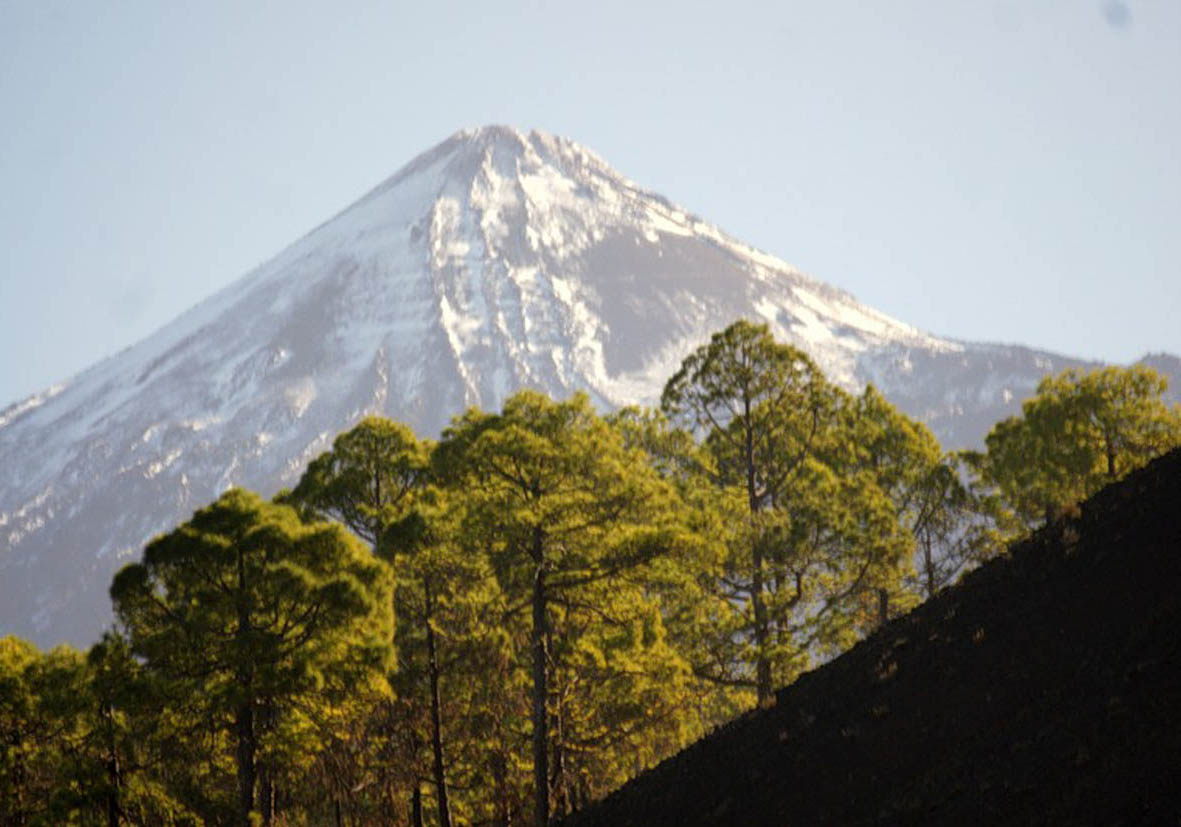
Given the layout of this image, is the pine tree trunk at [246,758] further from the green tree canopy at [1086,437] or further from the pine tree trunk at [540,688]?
the green tree canopy at [1086,437]

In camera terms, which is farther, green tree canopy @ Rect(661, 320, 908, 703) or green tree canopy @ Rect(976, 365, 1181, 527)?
green tree canopy @ Rect(976, 365, 1181, 527)

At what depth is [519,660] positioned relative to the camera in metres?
23.6

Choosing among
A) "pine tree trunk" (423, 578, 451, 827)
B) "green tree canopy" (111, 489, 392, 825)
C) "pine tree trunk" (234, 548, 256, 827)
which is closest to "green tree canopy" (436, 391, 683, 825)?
"pine tree trunk" (423, 578, 451, 827)

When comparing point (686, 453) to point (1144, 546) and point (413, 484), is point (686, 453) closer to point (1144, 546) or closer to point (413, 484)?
point (413, 484)

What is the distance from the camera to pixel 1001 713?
597 inches

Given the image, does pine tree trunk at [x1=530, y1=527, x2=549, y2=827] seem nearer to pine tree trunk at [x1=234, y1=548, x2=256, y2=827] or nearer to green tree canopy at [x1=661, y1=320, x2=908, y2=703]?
pine tree trunk at [x1=234, y1=548, x2=256, y2=827]

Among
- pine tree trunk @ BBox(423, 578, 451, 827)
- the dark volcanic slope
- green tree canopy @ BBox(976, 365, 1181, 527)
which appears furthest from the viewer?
green tree canopy @ BBox(976, 365, 1181, 527)

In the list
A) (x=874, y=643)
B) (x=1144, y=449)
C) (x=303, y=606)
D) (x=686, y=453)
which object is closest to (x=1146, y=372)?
(x=1144, y=449)

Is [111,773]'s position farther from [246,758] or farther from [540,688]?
[540,688]

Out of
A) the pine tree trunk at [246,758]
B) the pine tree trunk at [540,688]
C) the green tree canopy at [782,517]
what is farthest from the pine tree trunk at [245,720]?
the green tree canopy at [782,517]

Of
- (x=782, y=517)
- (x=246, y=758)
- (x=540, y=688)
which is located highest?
(x=782, y=517)

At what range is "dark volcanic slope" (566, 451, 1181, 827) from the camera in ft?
42.5

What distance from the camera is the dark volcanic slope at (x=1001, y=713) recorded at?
42.5ft

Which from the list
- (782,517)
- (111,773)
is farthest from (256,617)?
(782,517)
